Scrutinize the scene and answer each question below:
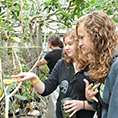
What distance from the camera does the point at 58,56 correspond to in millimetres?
2018

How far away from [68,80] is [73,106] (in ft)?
0.63

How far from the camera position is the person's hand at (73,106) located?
32.4 inches

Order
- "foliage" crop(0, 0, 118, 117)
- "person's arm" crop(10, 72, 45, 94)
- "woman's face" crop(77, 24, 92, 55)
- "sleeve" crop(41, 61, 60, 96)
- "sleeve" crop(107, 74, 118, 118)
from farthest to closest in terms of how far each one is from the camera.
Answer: "foliage" crop(0, 0, 118, 117), "sleeve" crop(41, 61, 60, 96), "person's arm" crop(10, 72, 45, 94), "woman's face" crop(77, 24, 92, 55), "sleeve" crop(107, 74, 118, 118)

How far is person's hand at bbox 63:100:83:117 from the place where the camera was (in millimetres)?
824

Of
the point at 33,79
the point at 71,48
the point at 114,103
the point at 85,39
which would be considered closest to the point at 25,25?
the point at 71,48

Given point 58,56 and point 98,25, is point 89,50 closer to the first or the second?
point 98,25

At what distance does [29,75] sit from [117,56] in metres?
0.54

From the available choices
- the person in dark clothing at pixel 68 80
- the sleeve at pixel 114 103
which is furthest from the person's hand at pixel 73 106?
the sleeve at pixel 114 103

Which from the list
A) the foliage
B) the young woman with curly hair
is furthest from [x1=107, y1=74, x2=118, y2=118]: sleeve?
the foliage

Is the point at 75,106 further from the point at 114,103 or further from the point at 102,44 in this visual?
the point at 102,44

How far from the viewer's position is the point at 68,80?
927mm

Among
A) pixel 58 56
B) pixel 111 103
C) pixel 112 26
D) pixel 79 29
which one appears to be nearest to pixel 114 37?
pixel 112 26

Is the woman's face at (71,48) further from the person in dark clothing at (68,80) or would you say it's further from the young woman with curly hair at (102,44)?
the young woman with curly hair at (102,44)

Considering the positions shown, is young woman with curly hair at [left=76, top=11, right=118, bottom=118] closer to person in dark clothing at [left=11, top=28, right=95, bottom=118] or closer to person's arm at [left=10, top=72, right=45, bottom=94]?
person in dark clothing at [left=11, top=28, right=95, bottom=118]
